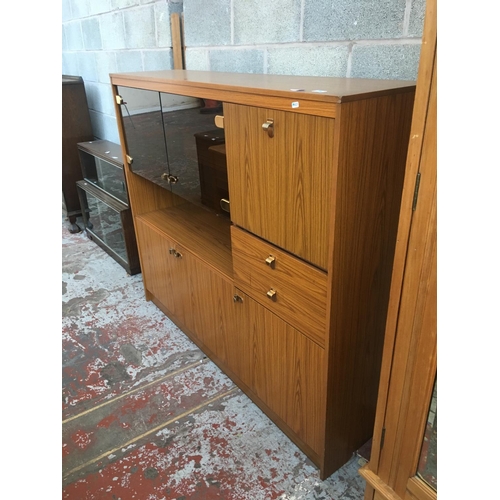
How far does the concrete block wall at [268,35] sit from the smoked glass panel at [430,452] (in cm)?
103

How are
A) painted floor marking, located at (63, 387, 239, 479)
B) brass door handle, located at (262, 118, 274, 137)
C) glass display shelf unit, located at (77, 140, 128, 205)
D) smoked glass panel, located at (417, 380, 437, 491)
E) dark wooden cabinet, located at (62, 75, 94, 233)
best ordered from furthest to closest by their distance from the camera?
1. dark wooden cabinet, located at (62, 75, 94, 233)
2. glass display shelf unit, located at (77, 140, 128, 205)
3. painted floor marking, located at (63, 387, 239, 479)
4. brass door handle, located at (262, 118, 274, 137)
5. smoked glass panel, located at (417, 380, 437, 491)

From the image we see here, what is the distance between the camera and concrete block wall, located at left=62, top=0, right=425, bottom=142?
55.5 inches

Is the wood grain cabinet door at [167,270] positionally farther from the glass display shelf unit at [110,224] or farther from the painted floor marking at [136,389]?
the glass display shelf unit at [110,224]

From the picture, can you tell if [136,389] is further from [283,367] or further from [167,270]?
[283,367]

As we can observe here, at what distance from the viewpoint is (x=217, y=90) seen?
1.44m

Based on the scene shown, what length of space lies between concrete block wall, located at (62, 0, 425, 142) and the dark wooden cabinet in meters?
0.32

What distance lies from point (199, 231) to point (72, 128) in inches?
81.9

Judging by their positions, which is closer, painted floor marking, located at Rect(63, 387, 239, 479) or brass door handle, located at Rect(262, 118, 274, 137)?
brass door handle, located at Rect(262, 118, 274, 137)

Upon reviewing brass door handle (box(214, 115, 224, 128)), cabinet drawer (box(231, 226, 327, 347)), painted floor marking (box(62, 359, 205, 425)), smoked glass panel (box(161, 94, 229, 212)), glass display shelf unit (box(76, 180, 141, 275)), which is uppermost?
brass door handle (box(214, 115, 224, 128))

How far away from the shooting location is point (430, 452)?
1.08 meters

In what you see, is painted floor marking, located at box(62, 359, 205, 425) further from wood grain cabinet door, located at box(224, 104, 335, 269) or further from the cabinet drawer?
wood grain cabinet door, located at box(224, 104, 335, 269)

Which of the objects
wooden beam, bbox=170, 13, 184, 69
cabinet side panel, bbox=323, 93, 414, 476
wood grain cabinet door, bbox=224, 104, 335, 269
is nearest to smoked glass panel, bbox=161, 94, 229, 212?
wood grain cabinet door, bbox=224, 104, 335, 269

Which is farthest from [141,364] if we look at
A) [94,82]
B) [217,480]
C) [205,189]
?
[94,82]

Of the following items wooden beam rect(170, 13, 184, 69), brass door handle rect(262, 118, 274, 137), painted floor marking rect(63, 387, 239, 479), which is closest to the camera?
brass door handle rect(262, 118, 274, 137)
